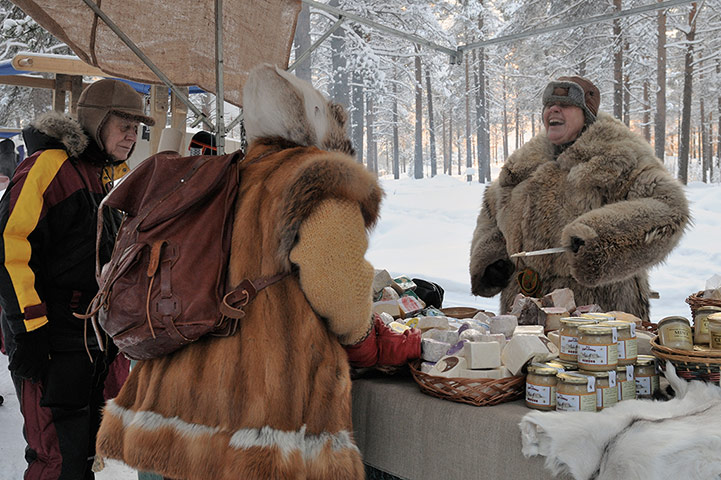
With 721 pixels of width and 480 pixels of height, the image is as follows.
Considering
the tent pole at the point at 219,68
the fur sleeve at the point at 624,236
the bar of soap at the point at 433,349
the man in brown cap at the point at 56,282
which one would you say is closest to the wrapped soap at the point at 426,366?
the bar of soap at the point at 433,349

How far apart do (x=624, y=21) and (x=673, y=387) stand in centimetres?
1399

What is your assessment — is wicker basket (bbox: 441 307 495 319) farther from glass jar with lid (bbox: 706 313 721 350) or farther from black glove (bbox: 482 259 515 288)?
glass jar with lid (bbox: 706 313 721 350)

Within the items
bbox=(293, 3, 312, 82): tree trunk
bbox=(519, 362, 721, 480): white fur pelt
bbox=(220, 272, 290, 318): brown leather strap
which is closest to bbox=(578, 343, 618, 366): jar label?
bbox=(519, 362, 721, 480): white fur pelt

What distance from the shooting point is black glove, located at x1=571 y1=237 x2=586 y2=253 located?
2.72 metres

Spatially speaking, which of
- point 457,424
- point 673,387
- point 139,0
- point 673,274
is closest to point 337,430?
point 457,424

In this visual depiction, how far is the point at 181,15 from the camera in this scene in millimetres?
3100

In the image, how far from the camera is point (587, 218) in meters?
2.73

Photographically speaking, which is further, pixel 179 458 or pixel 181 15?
pixel 181 15

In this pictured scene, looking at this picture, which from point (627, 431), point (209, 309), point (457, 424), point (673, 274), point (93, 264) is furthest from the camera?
point (673, 274)

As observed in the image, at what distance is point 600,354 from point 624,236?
1.33 m

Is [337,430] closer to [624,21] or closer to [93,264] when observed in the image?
[93,264]

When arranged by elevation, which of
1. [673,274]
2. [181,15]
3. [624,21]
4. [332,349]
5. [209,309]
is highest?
[624,21]

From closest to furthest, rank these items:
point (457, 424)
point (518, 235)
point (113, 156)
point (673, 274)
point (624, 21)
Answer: point (457, 424) < point (113, 156) < point (518, 235) < point (673, 274) < point (624, 21)

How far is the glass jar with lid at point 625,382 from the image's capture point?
1.60 m
